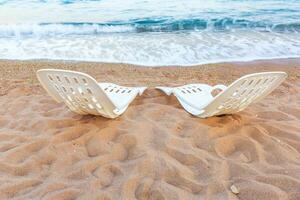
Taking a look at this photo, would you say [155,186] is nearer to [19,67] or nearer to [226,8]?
[19,67]

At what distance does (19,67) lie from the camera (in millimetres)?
6191

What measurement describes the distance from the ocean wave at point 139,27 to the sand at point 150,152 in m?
6.06

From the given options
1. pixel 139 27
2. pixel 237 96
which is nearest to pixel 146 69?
pixel 237 96

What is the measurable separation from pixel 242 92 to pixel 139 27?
7.56m

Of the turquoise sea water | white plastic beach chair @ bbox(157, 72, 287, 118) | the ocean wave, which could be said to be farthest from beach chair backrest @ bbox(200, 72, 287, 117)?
the ocean wave

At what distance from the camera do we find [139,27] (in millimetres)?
10227

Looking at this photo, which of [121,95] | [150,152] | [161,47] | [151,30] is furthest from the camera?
[151,30]

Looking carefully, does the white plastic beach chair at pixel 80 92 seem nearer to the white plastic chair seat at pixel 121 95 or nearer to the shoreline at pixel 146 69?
the white plastic chair seat at pixel 121 95

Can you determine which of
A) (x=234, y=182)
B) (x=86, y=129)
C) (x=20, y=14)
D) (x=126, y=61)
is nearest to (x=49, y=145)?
(x=86, y=129)

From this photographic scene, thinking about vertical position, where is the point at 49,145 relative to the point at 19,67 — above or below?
above

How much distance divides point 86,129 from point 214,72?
3.20m

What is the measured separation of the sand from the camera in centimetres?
232

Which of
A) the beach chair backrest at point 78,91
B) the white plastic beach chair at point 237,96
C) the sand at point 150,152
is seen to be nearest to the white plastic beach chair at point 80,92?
the beach chair backrest at point 78,91

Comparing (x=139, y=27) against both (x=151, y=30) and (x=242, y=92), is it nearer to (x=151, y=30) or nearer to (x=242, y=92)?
(x=151, y=30)
